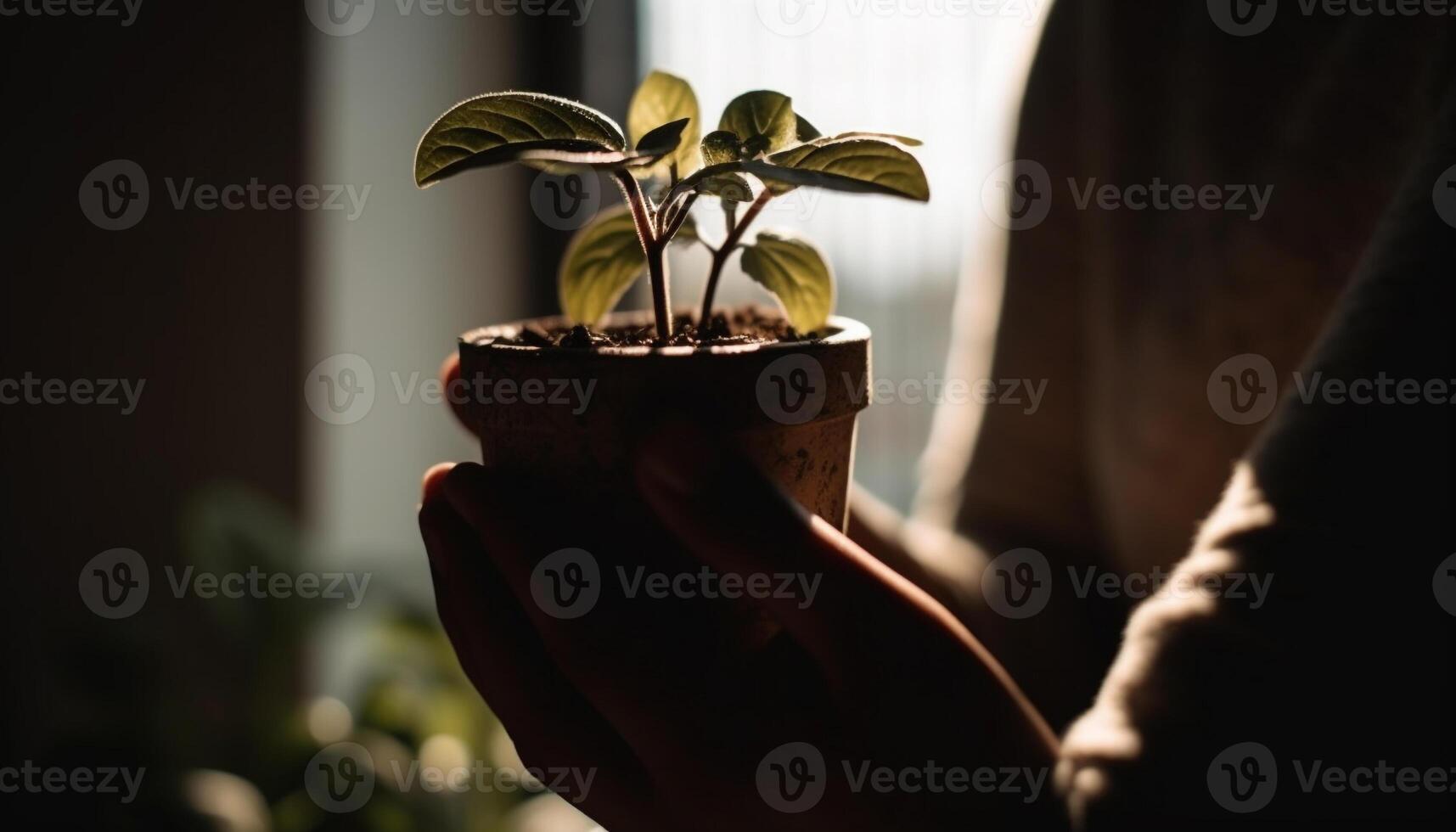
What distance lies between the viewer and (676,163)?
568 mm

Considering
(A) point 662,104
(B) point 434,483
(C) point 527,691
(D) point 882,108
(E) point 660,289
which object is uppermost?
(D) point 882,108

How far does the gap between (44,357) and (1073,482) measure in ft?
5.80

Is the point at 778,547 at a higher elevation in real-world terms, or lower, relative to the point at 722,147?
lower

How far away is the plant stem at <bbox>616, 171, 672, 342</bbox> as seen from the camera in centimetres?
52

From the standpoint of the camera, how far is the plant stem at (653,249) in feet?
1.70

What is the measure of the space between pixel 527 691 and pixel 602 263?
0.98 ft


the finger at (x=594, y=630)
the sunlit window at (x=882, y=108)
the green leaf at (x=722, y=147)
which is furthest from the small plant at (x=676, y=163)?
the sunlit window at (x=882, y=108)

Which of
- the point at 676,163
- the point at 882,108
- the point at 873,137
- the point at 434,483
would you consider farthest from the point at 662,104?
the point at 882,108

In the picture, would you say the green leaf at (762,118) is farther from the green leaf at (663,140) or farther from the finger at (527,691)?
the finger at (527,691)

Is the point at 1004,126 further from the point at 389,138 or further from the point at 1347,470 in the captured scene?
the point at 389,138

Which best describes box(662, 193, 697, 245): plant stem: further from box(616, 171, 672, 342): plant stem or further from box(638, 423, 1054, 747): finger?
box(638, 423, 1054, 747): finger

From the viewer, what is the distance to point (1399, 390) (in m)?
0.39

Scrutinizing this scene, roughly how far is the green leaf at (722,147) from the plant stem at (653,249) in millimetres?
45

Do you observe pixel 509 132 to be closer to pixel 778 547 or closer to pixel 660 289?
pixel 660 289
